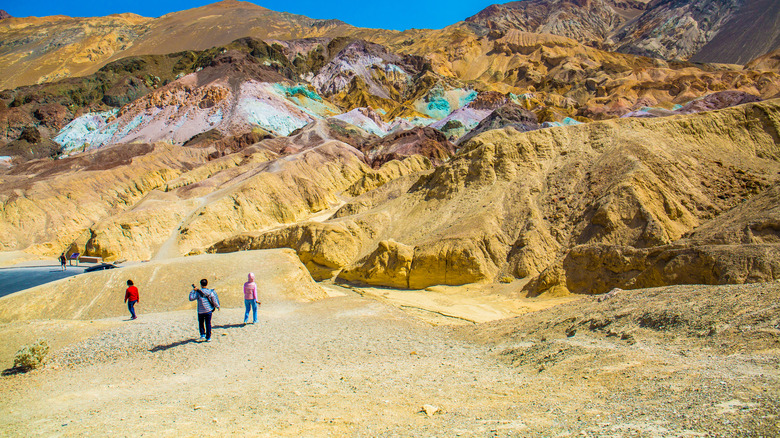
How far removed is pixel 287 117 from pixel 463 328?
269 feet

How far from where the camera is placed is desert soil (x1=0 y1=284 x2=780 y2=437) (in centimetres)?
475

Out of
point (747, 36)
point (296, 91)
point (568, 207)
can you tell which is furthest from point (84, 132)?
point (747, 36)

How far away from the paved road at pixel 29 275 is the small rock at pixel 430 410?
87.6 feet

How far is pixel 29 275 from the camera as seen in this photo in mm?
28453

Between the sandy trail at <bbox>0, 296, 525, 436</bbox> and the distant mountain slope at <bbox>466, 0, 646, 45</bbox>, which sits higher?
the distant mountain slope at <bbox>466, 0, 646, 45</bbox>

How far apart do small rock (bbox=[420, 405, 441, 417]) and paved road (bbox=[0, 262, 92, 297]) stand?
2669cm

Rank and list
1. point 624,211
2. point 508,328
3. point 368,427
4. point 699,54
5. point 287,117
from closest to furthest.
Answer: point 368,427
point 508,328
point 624,211
point 287,117
point 699,54

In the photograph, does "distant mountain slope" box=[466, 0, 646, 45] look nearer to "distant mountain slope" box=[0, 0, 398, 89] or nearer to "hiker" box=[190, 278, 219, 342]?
"distant mountain slope" box=[0, 0, 398, 89]

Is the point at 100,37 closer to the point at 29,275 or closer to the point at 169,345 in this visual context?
the point at 29,275

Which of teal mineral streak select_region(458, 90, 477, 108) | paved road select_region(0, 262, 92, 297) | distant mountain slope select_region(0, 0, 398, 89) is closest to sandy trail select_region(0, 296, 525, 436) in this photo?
Result: paved road select_region(0, 262, 92, 297)

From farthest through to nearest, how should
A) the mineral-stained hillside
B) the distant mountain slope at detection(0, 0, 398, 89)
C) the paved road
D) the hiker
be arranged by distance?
1. the distant mountain slope at detection(0, 0, 398, 89)
2. the paved road
3. the mineral-stained hillside
4. the hiker

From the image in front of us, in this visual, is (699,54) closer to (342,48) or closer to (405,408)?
(342,48)

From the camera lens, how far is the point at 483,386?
631 cm

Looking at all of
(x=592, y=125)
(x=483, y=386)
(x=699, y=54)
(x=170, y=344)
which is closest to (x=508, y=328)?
(x=483, y=386)
